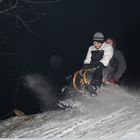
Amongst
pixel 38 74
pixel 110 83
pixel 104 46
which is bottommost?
pixel 38 74

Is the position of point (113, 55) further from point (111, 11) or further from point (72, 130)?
point (111, 11)

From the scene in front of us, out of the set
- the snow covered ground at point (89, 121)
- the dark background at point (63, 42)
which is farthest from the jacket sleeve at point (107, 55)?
the dark background at point (63, 42)

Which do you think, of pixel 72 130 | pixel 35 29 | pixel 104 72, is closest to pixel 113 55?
pixel 104 72

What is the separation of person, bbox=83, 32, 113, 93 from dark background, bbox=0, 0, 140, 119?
1426 centimetres

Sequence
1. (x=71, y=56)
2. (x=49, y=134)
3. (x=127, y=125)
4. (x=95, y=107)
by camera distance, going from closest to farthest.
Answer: (x=127, y=125) < (x=49, y=134) < (x=95, y=107) < (x=71, y=56)

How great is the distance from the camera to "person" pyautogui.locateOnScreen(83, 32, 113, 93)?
39.7ft

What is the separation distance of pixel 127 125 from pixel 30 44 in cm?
1998

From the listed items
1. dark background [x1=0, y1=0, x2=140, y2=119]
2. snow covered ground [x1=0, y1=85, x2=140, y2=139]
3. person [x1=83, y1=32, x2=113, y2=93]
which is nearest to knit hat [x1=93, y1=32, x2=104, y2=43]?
person [x1=83, y1=32, x2=113, y2=93]

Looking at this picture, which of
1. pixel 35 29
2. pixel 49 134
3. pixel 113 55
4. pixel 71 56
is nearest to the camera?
pixel 49 134

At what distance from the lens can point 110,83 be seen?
12.5 m

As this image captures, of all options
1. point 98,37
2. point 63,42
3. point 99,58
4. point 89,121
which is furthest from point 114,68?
point 63,42

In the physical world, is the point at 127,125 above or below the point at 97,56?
below

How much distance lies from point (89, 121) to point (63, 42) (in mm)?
18991

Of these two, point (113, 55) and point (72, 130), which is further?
point (113, 55)
